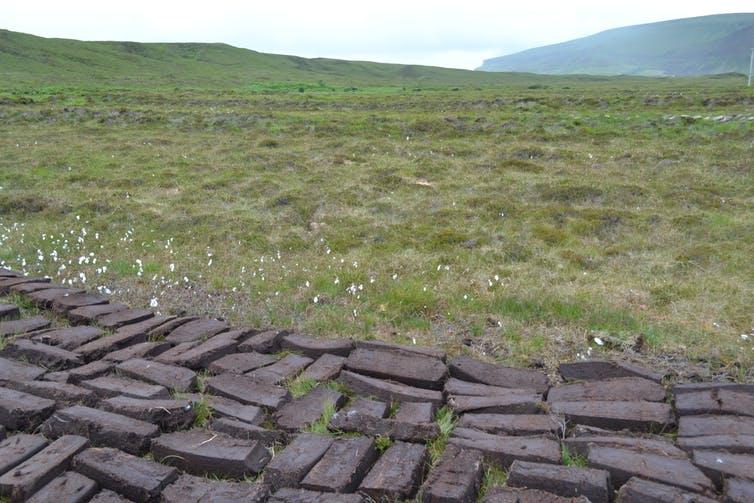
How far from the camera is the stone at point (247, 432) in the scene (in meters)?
3.92

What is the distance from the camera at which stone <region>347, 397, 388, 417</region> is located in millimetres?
4211

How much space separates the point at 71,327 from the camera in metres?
5.88

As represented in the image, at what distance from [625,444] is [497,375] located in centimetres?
133

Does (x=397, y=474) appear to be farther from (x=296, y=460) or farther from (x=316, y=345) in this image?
(x=316, y=345)

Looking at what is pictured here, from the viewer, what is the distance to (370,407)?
4285 mm

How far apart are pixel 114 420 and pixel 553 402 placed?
9.25 feet

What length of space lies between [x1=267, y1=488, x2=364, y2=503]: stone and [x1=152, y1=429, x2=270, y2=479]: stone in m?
0.32

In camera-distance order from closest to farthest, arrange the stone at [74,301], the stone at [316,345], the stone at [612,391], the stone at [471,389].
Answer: the stone at [612,391]
the stone at [471,389]
the stone at [316,345]
the stone at [74,301]

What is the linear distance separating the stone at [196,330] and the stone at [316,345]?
66cm

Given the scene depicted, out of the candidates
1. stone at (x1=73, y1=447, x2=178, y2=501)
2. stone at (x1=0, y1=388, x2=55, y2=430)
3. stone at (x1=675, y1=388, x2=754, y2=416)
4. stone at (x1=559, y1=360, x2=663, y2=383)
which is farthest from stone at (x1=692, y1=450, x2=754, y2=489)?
stone at (x1=0, y1=388, x2=55, y2=430)

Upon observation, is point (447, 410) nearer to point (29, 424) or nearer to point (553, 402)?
point (553, 402)

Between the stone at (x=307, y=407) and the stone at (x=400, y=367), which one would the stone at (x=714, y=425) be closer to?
the stone at (x=400, y=367)

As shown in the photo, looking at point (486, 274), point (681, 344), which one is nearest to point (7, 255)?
point (486, 274)

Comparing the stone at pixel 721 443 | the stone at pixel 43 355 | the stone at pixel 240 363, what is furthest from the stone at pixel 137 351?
the stone at pixel 721 443
